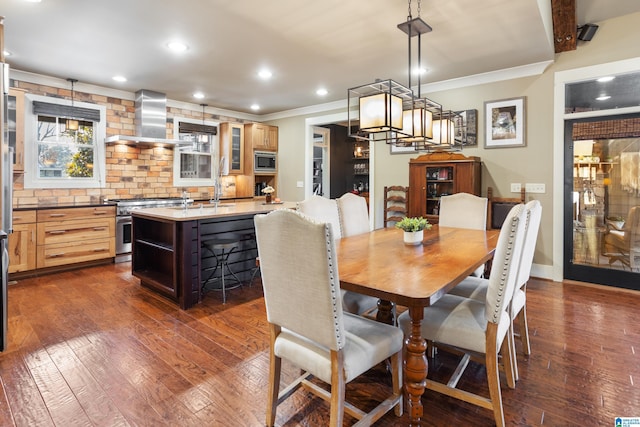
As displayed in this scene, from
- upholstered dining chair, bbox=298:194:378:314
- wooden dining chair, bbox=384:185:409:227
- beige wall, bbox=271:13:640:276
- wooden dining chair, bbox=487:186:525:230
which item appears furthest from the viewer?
wooden dining chair, bbox=384:185:409:227

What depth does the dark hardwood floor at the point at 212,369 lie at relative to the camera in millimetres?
1783

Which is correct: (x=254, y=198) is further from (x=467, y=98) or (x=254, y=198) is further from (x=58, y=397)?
(x=58, y=397)

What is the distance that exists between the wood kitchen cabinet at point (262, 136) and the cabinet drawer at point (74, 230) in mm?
2801

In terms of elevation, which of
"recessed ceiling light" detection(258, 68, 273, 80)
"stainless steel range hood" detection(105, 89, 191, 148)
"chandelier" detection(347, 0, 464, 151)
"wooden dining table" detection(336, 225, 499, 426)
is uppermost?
"recessed ceiling light" detection(258, 68, 273, 80)

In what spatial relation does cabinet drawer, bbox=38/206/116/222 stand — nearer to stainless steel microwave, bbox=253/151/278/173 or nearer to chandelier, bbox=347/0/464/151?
stainless steel microwave, bbox=253/151/278/173

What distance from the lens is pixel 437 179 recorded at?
460cm

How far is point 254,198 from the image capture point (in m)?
6.81

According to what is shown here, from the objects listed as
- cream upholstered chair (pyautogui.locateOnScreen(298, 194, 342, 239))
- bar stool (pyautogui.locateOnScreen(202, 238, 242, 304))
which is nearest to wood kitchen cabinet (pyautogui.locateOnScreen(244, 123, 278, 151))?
bar stool (pyautogui.locateOnScreen(202, 238, 242, 304))

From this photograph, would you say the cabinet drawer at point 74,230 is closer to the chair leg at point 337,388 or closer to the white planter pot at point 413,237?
the white planter pot at point 413,237

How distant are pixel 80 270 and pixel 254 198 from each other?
9.89ft

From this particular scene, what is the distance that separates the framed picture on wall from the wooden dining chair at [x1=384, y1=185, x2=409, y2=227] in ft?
4.27

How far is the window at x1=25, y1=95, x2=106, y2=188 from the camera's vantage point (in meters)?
4.70

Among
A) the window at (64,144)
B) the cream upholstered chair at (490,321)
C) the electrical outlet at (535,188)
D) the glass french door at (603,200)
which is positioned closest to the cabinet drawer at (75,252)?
the window at (64,144)

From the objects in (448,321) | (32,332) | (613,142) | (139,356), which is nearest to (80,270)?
(32,332)
